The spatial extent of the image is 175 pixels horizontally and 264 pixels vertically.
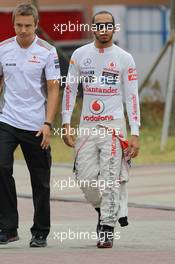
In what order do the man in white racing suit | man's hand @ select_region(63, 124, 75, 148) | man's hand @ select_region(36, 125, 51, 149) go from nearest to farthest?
1. man's hand @ select_region(36, 125, 51, 149)
2. the man in white racing suit
3. man's hand @ select_region(63, 124, 75, 148)

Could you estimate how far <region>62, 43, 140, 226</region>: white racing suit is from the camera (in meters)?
10.0

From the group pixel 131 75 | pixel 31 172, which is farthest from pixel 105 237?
pixel 131 75

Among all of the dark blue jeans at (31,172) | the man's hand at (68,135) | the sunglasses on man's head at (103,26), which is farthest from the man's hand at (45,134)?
the sunglasses on man's head at (103,26)

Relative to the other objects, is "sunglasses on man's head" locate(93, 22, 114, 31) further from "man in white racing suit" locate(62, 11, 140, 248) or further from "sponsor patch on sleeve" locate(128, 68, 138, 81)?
"sponsor patch on sleeve" locate(128, 68, 138, 81)

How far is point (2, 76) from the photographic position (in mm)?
10164

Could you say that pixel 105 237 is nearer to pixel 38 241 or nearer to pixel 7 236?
pixel 38 241

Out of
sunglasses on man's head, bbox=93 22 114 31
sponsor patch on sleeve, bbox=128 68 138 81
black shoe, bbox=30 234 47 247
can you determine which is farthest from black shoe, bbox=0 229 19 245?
sunglasses on man's head, bbox=93 22 114 31

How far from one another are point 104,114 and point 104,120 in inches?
2.7

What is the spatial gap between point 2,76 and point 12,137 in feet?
1.80

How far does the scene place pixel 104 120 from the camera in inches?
397

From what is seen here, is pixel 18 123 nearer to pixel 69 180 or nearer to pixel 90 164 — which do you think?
pixel 90 164

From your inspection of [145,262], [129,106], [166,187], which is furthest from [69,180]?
[145,262]

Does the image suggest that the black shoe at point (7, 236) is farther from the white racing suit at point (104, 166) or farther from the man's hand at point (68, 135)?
the man's hand at point (68, 135)

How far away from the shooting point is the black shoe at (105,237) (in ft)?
32.9
